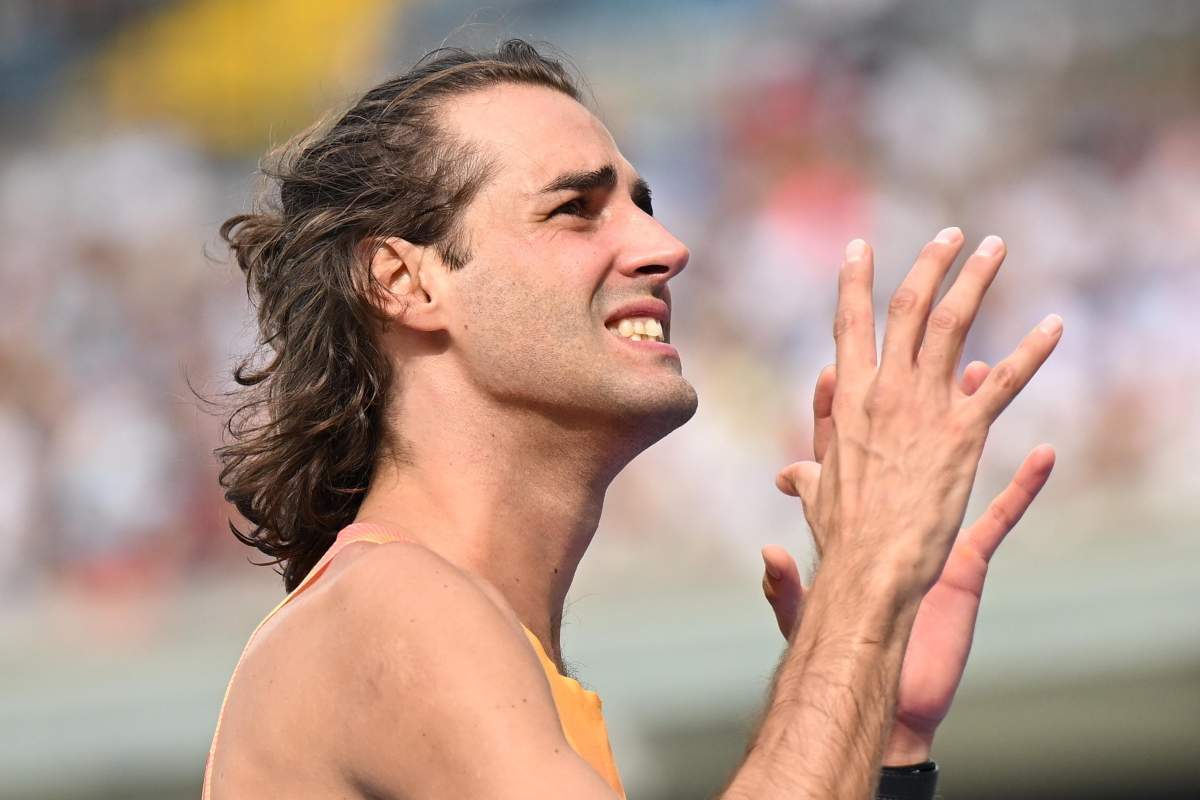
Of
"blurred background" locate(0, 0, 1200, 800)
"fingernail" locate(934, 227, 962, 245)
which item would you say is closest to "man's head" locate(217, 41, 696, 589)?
"fingernail" locate(934, 227, 962, 245)

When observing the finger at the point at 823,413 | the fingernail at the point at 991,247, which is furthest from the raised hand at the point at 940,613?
the fingernail at the point at 991,247

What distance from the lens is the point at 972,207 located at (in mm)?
7121

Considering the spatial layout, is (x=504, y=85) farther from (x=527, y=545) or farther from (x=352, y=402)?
(x=527, y=545)

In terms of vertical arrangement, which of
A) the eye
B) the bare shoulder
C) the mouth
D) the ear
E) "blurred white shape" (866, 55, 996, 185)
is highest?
"blurred white shape" (866, 55, 996, 185)

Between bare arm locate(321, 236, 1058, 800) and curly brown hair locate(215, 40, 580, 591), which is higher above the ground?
curly brown hair locate(215, 40, 580, 591)

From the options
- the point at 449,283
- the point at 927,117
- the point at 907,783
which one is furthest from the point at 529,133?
the point at 927,117

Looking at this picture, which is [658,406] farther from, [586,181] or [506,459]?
[586,181]

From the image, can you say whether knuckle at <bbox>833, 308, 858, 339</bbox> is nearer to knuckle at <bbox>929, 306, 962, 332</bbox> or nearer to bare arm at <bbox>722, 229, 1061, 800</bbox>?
bare arm at <bbox>722, 229, 1061, 800</bbox>

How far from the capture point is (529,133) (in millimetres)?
2656

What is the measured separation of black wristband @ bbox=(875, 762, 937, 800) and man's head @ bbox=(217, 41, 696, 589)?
0.66 meters

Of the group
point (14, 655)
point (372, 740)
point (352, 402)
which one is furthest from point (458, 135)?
point (14, 655)

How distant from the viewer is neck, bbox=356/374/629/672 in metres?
2.42

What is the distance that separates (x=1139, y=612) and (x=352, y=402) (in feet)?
15.1

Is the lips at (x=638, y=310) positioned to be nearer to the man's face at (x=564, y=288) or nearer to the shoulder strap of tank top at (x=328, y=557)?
the man's face at (x=564, y=288)
